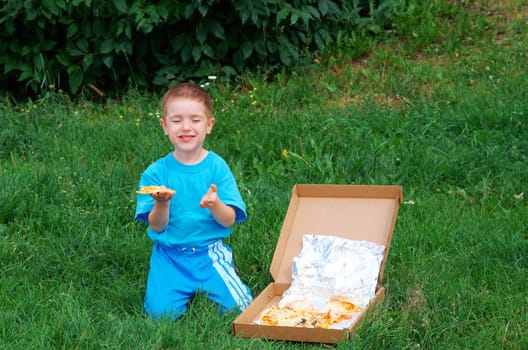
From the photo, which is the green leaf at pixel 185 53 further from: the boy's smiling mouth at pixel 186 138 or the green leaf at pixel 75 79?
the boy's smiling mouth at pixel 186 138

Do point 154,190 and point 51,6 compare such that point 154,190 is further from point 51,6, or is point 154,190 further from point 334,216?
point 51,6

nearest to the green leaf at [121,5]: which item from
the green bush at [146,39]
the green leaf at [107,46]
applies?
the green bush at [146,39]

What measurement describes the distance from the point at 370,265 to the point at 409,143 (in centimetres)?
199

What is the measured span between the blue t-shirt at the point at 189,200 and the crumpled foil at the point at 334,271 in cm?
44

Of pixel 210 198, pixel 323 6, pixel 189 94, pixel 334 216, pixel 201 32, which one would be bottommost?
pixel 334 216

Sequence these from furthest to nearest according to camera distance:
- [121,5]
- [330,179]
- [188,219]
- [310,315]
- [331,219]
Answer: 1. [121,5]
2. [330,179]
3. [331,219]
4. [188,219]
5. [310,315]

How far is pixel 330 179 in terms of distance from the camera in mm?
5652

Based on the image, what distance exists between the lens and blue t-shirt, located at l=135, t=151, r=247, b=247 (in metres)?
4.16

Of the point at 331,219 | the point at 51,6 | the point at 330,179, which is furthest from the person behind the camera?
the point at 51,6

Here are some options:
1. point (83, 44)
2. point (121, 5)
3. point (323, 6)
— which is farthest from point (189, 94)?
point (323, 6)

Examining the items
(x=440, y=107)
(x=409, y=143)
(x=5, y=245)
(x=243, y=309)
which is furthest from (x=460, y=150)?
(x=5, y=245)

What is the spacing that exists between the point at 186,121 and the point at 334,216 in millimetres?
977

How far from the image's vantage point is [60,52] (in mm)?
7359

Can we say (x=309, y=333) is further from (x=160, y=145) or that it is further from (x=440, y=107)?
(x=440, y=107)
